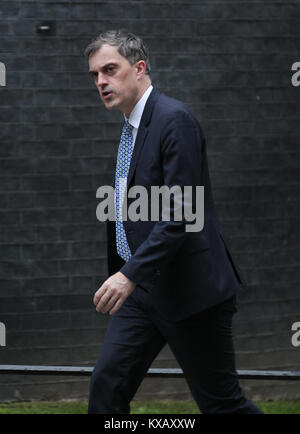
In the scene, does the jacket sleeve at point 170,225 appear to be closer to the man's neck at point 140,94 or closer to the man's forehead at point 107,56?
the man's neck at point 140,94

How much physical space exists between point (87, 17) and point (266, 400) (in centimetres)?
313

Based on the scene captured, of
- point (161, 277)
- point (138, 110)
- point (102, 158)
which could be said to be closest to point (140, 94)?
point (138, 110)

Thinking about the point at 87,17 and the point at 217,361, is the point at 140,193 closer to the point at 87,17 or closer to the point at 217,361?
the point at 217,361

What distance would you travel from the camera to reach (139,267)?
3432 mm

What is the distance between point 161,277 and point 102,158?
103 inches

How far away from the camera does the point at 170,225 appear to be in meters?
3.43

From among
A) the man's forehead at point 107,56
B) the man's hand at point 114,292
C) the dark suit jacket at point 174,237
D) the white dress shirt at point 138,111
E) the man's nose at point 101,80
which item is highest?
the man's forehead at point 107,56

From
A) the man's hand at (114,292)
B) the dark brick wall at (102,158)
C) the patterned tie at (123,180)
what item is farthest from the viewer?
the dark brick wall at (102,158)

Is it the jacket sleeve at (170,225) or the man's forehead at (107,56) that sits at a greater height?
the man's forehead at (107,56)

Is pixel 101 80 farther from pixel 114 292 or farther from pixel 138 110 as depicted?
pixel 114 292

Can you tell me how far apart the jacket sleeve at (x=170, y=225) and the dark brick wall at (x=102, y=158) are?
276 centimetres

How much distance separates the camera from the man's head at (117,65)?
369cm

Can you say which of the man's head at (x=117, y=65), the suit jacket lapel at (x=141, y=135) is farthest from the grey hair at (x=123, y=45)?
the suit jacket lapel at (x=141, y=135)

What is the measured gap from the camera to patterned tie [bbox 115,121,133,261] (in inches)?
150
